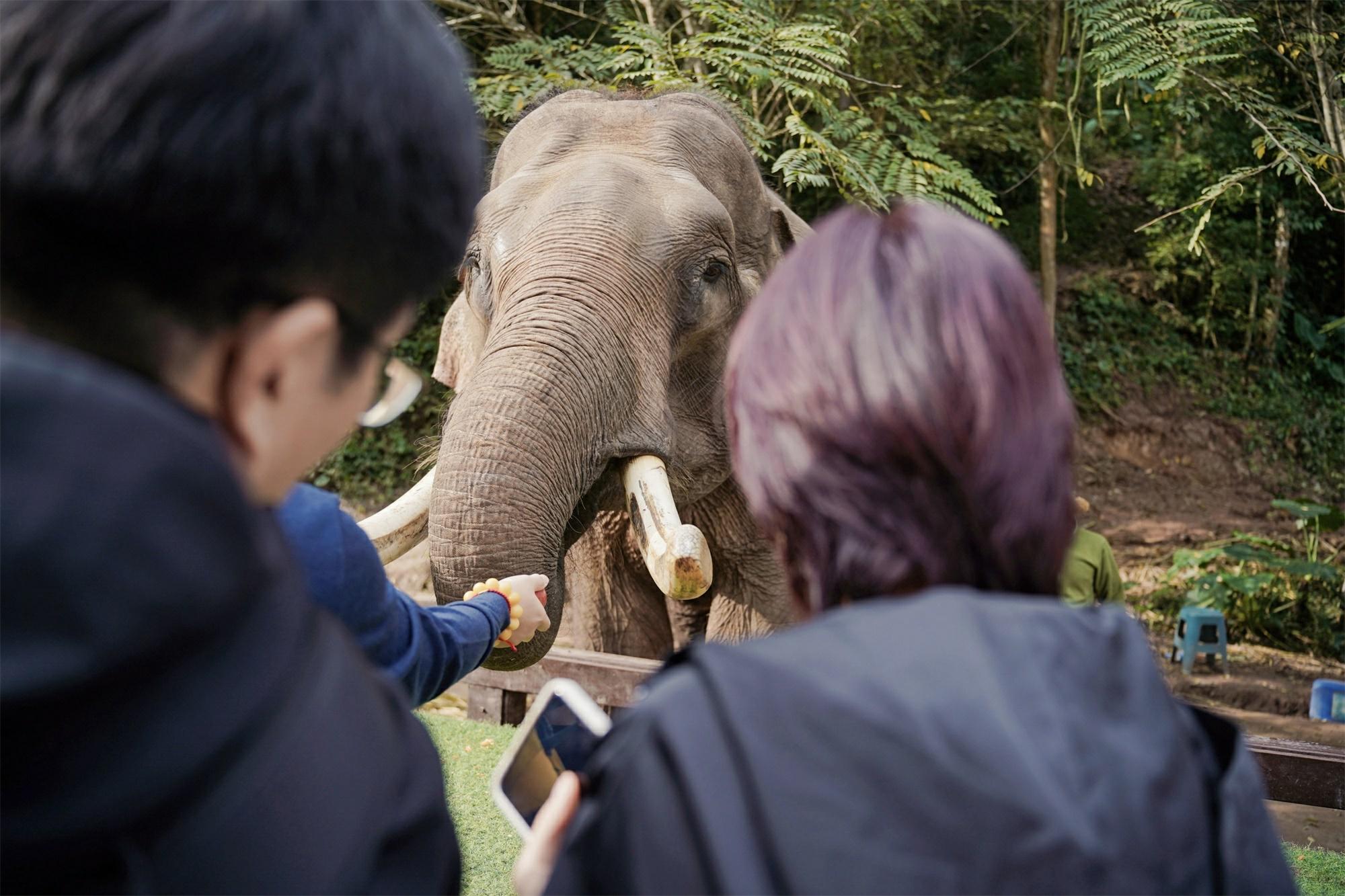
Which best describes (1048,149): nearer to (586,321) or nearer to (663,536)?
(586,321)

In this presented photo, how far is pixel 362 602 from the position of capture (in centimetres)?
149

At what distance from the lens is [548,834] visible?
111 cm

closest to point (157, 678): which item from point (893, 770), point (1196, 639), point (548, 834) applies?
point (548, 834)

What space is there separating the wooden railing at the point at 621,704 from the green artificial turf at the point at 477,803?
0.49 feet

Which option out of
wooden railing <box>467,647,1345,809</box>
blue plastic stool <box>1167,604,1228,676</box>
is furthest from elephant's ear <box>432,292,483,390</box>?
blue plastic stool <box>1167,604,1228,676</box>

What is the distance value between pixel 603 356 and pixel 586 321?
0.38 feet

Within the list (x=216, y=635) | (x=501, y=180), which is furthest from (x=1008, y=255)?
(x=501, y=180)

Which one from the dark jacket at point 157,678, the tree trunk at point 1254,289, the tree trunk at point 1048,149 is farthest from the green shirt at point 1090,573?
the tree trunk at point 1254,289

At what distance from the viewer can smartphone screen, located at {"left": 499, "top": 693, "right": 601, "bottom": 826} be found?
4.00 feet

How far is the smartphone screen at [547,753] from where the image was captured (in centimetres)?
122

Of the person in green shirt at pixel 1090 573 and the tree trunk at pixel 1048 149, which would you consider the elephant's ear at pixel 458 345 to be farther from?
the tree trunk at pixel 1048 149

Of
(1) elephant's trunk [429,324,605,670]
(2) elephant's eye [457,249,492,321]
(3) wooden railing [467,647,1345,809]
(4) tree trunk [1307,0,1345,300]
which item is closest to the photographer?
(1) elephant's trunk [429,324,605,670]

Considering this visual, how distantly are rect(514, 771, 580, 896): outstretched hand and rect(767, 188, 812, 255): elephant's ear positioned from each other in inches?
149

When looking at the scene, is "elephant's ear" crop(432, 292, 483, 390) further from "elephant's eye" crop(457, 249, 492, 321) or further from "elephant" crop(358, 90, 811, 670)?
"elephant's eye" crop(457, 249, 492, 321)
